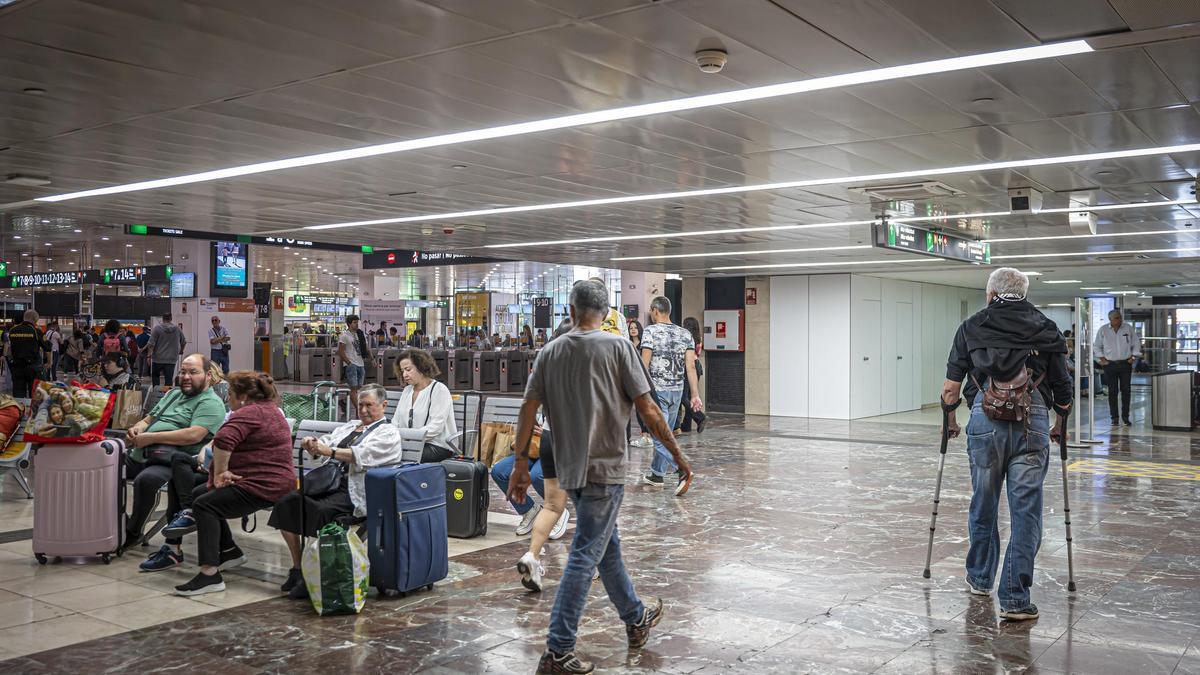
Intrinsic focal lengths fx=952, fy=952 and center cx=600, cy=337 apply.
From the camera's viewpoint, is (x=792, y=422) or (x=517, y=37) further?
(x=792, y=422)

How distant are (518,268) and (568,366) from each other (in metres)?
29.3

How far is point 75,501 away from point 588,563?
12.8ft

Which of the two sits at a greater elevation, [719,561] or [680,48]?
[680,48]

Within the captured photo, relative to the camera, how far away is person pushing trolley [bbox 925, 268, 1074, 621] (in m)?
5.00

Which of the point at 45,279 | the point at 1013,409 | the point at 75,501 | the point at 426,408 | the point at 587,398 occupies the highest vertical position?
the point at 45,279

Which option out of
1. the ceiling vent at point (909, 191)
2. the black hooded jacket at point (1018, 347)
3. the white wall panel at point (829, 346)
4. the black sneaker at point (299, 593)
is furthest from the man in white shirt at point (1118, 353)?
the black sneaker at point (299, 593)

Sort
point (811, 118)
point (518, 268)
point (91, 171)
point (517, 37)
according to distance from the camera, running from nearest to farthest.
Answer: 1. point (517, 37)
2. point (811, 118)
3. point (91, 171)
4. point (518, 268)

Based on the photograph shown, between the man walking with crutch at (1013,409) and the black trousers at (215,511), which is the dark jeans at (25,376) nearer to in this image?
the black trousers at (215,511)

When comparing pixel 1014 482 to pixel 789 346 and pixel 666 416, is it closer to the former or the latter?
pixel 666 416

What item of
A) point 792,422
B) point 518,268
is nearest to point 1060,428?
point 792,422

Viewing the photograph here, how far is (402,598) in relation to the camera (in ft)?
17.8

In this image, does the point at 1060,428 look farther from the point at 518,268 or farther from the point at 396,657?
the point at 518,268

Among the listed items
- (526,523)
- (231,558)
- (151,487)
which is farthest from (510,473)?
(151,487)

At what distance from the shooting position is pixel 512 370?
25.8 m
